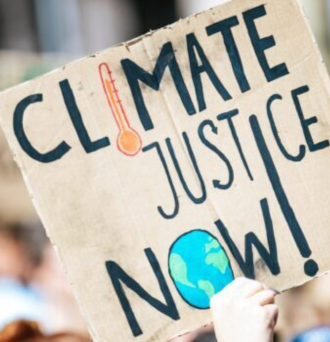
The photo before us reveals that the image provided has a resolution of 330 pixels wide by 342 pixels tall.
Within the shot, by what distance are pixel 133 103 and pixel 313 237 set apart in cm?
50

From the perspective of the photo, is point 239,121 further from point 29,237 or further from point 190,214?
point 29,237

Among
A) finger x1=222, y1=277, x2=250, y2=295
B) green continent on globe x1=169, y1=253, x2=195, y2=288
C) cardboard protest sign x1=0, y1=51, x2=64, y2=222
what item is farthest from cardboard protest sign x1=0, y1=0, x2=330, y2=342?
cardboard protest sign x1=0, y1=51, x2=64, y2=222

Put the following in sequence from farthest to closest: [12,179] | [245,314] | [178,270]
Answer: [12,179] → [178,270] → [245,314]

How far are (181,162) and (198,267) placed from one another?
0.24 meters

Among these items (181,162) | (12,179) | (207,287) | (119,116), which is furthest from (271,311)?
(12,179)

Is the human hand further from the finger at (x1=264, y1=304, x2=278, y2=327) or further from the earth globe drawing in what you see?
the earth globe drawing

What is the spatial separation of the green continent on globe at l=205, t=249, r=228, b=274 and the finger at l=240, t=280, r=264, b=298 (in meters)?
0.13

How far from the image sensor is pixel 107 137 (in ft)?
8.73

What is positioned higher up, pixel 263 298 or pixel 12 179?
pixel 12 179

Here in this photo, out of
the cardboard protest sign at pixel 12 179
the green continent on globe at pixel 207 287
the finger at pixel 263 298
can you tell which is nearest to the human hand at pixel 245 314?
the finger at pixel 263 298

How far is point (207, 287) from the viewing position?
2.66m

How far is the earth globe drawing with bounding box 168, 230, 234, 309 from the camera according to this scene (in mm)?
2652

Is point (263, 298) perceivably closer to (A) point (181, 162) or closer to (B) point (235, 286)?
(B) point (235, 286)

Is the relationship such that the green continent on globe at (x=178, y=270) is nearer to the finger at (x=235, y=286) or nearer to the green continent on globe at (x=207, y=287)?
the green continent on globe at (x=207, y=287)
